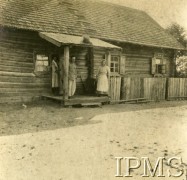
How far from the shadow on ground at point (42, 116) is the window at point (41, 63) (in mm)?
1601

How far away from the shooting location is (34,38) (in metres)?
13.7

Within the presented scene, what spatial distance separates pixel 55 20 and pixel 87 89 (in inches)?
146

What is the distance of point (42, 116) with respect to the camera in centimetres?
1045

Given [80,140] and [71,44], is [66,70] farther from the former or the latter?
[80,140]

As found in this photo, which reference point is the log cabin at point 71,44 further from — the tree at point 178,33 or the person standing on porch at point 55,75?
the tree at point 178,33

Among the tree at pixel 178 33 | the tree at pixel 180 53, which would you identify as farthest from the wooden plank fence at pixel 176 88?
the tree at pixel 178 33

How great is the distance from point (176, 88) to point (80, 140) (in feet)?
35.0

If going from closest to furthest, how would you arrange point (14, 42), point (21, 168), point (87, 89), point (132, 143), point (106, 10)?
point (21, 168)
point (132, 143)
point (14, 42)
point (87, 89)
point (106, 10)

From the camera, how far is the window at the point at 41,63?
13.8 m

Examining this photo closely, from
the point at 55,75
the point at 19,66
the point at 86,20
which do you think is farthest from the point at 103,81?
the point at 86,20

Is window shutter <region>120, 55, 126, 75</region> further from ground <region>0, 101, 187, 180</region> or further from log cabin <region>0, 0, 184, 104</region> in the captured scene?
ground <region>0, 101, 187, 180</region>

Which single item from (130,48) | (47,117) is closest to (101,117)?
(47,117)

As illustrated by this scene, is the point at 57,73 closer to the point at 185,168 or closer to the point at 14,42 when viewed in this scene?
the point at 14,42

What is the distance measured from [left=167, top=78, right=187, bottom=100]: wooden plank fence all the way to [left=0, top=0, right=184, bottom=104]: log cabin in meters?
2.56
